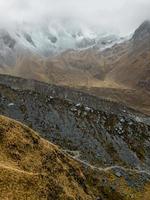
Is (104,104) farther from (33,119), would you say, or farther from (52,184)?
(52,184)

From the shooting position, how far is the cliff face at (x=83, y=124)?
328ft

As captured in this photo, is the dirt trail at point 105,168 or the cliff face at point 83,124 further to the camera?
the cliff face at point 83,124

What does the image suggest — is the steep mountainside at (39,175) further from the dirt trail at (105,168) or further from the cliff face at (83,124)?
the cliff face at (83,124)

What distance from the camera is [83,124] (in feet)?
364

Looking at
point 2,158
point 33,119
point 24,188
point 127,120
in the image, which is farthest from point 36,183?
point 127,120

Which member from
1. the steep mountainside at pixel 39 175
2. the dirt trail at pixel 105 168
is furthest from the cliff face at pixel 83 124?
the steep mountainside at pixel 39 175

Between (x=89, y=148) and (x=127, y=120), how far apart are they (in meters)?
25.0

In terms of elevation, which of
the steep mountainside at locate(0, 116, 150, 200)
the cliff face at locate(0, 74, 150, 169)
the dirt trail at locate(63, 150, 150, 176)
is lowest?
the steep mountainside at locate(0, 116, 150, 200)

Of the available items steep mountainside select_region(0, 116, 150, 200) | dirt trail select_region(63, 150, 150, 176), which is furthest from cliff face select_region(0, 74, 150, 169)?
steep mountainside select_region(0, 116, 150, 200)

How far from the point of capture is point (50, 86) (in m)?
132

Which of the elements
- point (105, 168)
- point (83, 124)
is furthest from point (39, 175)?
point (83, 124)

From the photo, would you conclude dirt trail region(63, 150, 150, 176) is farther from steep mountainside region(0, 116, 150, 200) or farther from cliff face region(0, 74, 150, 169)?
steep mountainside region(0, 116, 150, 200)

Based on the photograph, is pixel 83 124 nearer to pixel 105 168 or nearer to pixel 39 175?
pixel 105 168

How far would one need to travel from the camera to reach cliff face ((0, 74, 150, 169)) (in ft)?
328
